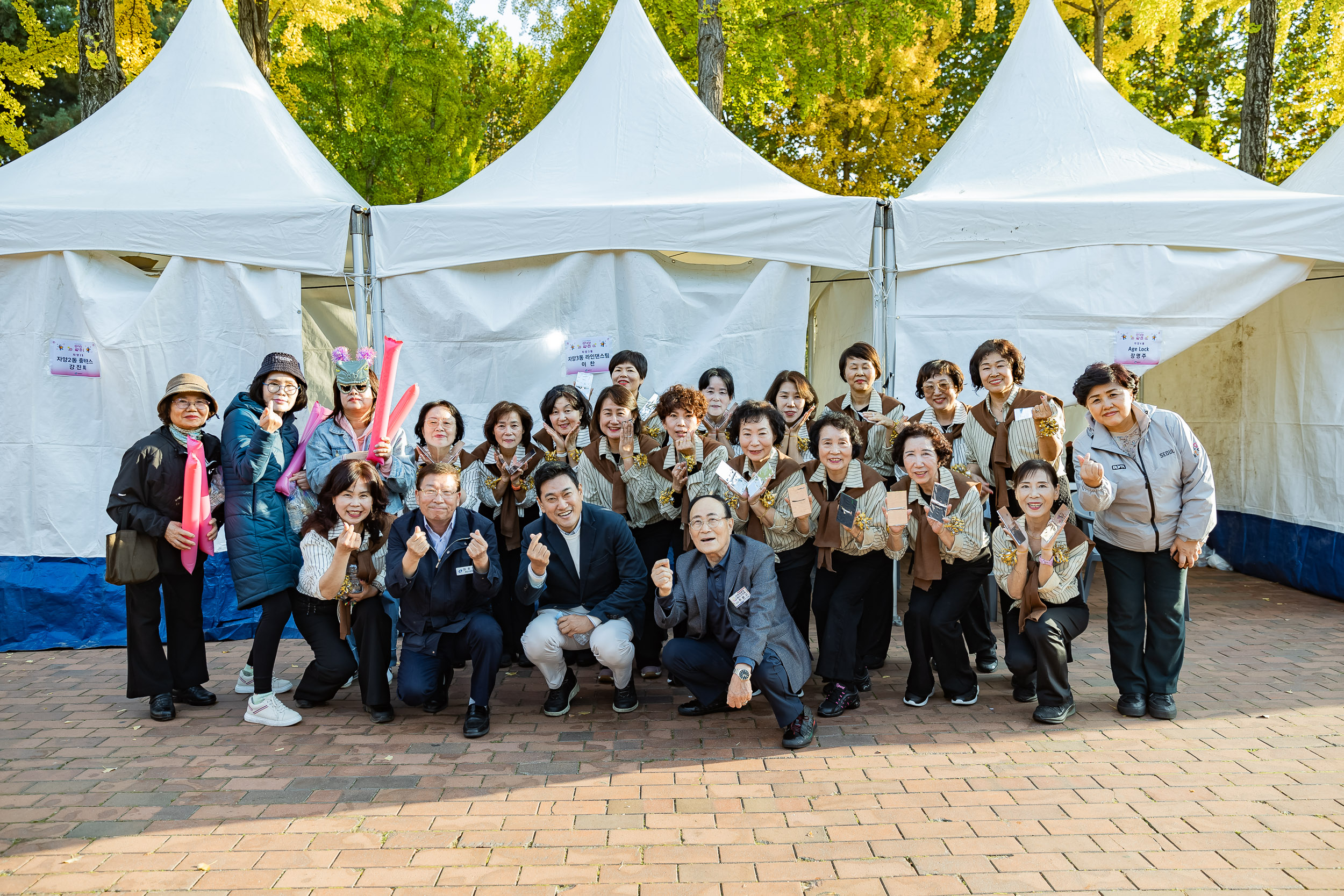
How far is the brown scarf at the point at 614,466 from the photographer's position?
4.71 meters

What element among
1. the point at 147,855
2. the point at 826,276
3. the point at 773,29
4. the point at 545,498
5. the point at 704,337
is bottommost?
the point at 147,855

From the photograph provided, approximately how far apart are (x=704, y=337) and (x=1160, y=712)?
320cm

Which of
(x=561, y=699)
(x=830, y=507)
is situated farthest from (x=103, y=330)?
(x=830, y=507)

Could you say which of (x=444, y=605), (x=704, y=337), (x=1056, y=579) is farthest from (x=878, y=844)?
(x=704, y=337)

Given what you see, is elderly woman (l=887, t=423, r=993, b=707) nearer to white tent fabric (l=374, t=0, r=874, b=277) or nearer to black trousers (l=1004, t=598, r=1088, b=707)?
black trousers (l=1004, t=598, r=1088, b=707)

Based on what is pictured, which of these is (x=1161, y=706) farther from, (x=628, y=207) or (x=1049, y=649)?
(x=628, y=207)

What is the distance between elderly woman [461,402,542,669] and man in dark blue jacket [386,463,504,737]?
1.86 feet

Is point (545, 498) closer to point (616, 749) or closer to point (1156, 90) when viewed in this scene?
point (616, 749)

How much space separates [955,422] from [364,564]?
10.3 ft

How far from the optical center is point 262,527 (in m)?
4.23

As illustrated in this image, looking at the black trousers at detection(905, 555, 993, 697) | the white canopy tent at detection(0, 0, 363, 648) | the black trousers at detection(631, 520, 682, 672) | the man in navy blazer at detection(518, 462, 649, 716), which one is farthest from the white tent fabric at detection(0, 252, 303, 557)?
the black trousers at detection(905, 555, 993, 697)

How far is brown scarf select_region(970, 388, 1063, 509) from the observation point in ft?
15.1

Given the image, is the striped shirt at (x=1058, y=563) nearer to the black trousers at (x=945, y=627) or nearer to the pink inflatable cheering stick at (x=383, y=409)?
the black trousers at (x=945, y=627)

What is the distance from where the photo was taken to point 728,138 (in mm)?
6418
